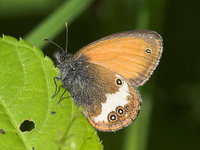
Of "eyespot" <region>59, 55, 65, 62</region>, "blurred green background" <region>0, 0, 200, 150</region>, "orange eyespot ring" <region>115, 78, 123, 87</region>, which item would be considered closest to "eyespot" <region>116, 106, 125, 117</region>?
"orange eyespot ring" <region>115, 78, 123, 87</region>

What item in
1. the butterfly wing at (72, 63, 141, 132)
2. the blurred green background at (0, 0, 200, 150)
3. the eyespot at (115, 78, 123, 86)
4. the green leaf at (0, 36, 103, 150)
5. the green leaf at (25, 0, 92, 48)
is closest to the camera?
the green leaf at (0, 36, 103, 150)

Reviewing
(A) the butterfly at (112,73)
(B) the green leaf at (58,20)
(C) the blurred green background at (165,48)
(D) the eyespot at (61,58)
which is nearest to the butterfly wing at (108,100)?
(A) the butterfly at (112,73)

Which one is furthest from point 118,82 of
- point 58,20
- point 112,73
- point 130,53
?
point 58,20

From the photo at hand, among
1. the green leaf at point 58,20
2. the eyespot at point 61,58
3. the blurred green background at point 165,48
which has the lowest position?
the blurred green background at point 165,48

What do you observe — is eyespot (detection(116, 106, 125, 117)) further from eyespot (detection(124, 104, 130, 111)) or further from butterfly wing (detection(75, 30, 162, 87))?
butterfly wing (detection(75, 30, 162, 87))

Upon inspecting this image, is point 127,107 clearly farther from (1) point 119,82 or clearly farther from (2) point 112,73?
(2) point 112,73

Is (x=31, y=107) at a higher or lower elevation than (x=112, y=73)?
higher

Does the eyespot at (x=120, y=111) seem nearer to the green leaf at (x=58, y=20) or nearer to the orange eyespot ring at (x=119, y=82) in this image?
the orange eyespot ring at (x=119, y=82)
